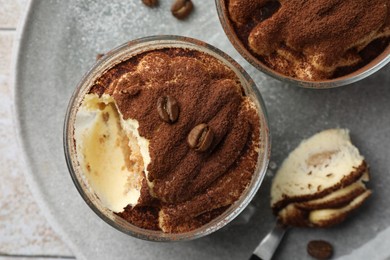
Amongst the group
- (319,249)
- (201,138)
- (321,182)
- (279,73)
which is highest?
(279,73)

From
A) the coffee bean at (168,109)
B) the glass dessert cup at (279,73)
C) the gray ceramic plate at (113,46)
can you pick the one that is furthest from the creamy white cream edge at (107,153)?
the glass dessert cup at (279,73)

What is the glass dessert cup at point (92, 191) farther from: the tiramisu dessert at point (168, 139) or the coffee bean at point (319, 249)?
the coffee bean at point (319, 249)

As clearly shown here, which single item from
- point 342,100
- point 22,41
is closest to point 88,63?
point 22,41

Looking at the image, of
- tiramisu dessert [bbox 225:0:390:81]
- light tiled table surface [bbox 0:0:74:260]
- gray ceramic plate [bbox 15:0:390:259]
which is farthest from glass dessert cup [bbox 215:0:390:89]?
light tiled table surface [bbox 0:0:74:260]

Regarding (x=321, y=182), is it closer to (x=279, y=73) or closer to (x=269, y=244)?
(x=269, y=244)

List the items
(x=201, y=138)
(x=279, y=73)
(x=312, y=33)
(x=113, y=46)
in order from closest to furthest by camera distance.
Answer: (x=201, y=138), (x=312, y=33), (x=279, y=73), (x=113, y=46)

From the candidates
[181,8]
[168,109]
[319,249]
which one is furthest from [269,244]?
[181,8]
